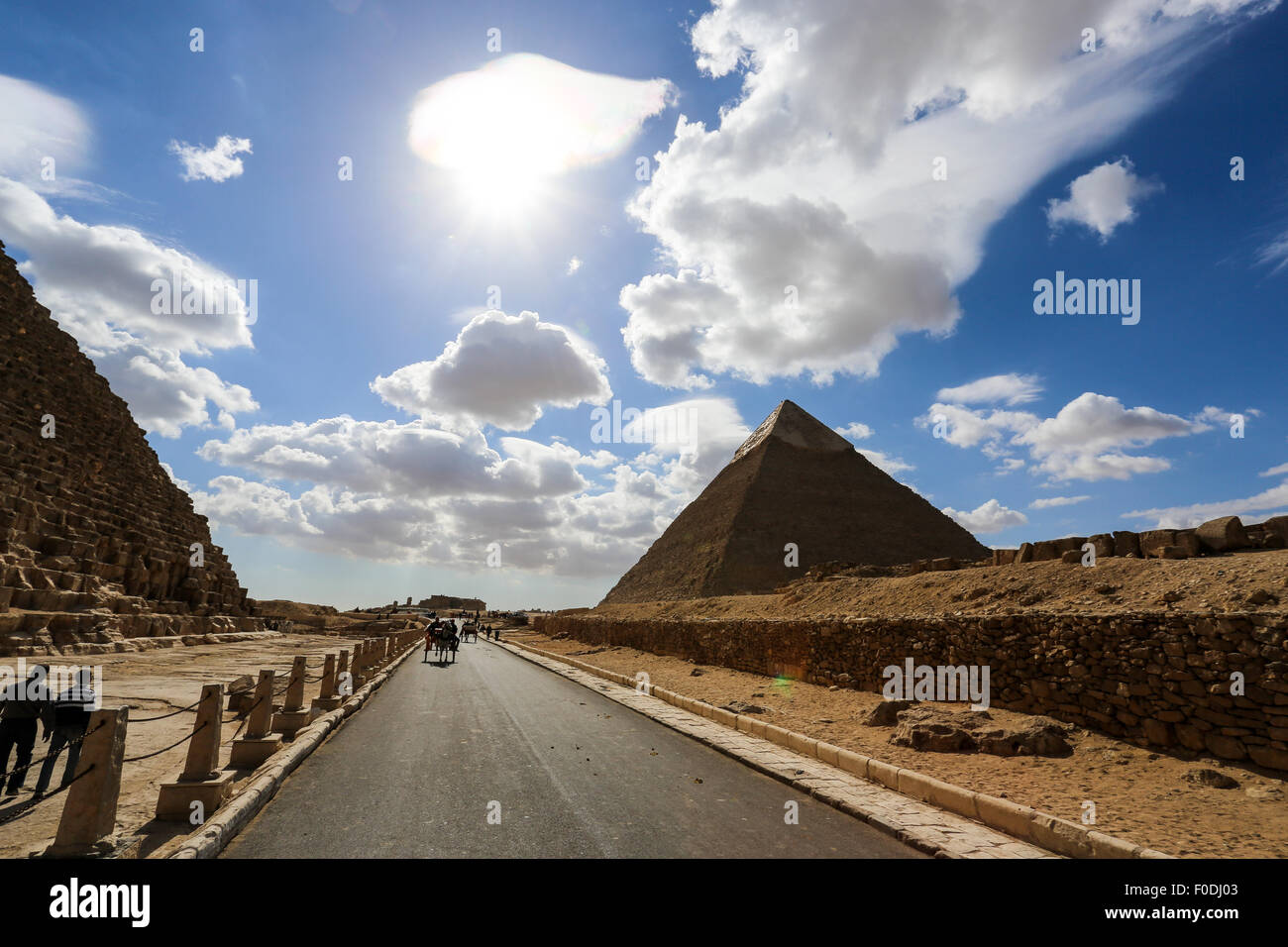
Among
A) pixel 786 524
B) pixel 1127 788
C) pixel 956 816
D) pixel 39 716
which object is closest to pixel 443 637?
pixel 39 716

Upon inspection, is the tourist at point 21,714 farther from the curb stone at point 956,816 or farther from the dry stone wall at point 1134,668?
the dry stone wall at point 1134,668

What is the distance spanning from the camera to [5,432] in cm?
2795

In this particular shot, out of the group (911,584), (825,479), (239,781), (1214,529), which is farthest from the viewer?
(825,479)

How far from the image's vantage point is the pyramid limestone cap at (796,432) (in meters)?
83.2

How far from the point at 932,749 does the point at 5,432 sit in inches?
1517

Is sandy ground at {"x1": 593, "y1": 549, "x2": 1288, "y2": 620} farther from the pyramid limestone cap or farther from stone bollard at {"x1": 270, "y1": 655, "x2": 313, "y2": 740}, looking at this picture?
the pyramid limestone cap

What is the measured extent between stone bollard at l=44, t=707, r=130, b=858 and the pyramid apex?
264 feet

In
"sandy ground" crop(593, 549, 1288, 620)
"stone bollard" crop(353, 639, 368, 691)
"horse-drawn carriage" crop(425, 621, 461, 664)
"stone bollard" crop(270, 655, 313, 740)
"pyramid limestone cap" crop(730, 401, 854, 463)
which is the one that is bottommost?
"horse-drawn carriage" crop(425, 621, 461, 664)

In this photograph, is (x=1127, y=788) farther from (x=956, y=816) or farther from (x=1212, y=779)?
(x=956, y=816)

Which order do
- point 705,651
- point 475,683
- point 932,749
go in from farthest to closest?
point 705,651 → point 475,683 → point 932,749

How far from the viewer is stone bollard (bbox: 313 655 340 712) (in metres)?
11.5

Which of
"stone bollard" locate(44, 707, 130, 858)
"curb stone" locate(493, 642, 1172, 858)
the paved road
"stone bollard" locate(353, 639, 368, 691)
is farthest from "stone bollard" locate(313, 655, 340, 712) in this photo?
"stone bollard" locate(44, 707, 130, 858)

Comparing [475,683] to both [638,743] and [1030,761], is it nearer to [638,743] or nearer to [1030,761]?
[638,743]
